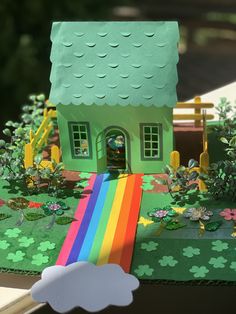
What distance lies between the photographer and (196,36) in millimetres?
8609

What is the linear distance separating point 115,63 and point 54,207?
60 cm

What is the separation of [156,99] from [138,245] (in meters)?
0.60

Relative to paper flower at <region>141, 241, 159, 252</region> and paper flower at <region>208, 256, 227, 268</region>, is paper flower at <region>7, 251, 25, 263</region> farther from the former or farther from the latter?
paper flower at <region>208, 256, 227, 268</region>

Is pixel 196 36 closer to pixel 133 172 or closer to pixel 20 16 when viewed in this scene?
pixel 20 16

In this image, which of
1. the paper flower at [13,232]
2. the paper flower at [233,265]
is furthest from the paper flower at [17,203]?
the paper flower at [233,265]

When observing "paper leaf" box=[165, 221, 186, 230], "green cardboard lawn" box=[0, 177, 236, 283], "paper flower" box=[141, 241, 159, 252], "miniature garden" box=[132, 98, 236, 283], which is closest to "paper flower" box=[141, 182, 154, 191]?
"miniature garden" box=[132, 98, 236, 283]

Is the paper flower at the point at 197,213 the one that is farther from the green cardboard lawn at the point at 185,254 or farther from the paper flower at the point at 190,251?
the paper flower at the point at 190,251

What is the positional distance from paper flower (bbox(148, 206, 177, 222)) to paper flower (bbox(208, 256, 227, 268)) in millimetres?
269

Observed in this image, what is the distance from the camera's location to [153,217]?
6.44 feet

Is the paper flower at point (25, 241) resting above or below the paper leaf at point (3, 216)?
below

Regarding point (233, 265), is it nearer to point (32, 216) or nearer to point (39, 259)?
point (39, 259)

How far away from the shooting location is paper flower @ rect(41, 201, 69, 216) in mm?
1998

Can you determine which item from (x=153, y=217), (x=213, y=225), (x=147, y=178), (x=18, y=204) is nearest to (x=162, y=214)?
(x=153, y=217)

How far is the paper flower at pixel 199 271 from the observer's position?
1631mm
